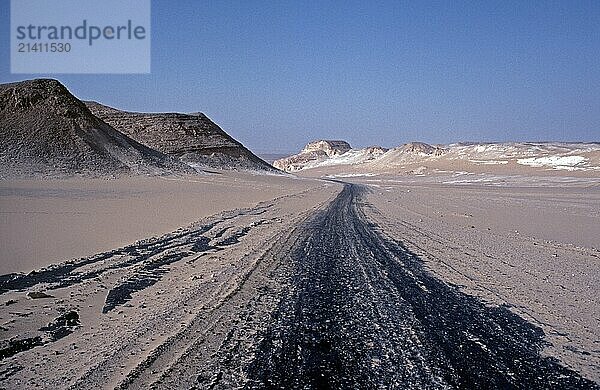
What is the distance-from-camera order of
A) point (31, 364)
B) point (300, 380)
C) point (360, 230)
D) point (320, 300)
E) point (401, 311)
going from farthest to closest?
1. point (360, 230)
2. point (320, 300)
3. point (401, 311)
4. point (31, 364)
5. point (300, 380)

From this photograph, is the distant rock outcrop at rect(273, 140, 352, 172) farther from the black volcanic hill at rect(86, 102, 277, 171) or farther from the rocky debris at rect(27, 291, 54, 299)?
the rocky debris at rect(27, 291, 54, 299)

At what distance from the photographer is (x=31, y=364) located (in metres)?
4.74

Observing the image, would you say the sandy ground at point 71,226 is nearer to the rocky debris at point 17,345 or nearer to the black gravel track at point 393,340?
the rocky debris at point 17,345

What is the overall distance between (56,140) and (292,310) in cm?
4717

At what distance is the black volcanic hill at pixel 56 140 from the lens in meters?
43.0

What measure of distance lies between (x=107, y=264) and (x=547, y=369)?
730 cm

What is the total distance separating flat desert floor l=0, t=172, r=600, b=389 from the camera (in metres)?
4.61

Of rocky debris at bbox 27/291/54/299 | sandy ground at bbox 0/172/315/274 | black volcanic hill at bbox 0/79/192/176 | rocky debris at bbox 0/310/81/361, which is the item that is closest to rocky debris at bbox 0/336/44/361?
rocky debris at bbox 0/310/81/361

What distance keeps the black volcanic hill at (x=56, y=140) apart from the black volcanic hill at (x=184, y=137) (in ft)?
74.6

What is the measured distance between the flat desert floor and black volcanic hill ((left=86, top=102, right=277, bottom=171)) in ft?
226

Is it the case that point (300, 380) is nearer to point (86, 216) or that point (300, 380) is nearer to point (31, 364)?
point (31, 364)

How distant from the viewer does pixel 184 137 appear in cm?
8662

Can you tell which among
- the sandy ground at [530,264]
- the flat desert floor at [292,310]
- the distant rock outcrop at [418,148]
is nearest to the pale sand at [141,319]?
the flat desert floor at [292,310]

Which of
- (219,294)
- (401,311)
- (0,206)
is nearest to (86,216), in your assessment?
(0,206)
